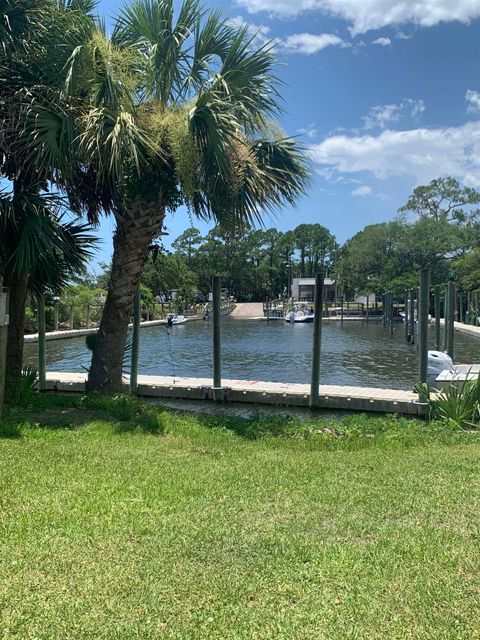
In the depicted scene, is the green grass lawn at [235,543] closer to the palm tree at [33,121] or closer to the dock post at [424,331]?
the palm tree at [33,121]

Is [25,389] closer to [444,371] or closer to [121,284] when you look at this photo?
[121,284]

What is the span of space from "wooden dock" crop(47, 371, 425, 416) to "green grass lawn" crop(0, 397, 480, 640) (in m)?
3.94

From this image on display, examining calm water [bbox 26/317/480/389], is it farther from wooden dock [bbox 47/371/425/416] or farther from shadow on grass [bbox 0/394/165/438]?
shadow on grass [bbox 0/394/165/438]

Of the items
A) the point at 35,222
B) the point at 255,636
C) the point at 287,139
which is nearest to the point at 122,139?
the point at 35,222

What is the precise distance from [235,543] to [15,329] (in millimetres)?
6144

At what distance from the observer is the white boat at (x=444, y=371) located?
37.5 feet

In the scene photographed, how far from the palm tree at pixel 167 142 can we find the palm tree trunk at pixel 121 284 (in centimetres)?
2

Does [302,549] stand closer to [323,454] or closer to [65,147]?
[323,454]

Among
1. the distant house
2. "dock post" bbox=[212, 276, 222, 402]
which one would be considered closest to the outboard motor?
"dock post" bbox=[212, 276, 222, 402]

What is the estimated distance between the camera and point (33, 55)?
742cm

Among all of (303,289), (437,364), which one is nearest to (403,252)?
(303,289)

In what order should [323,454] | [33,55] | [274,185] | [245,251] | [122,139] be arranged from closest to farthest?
1. [323,454]
2. [122,139]
3. [33,55]
4. [274,185]
5. [245,251]

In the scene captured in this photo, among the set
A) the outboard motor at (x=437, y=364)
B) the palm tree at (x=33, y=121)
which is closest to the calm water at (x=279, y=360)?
the outboard motor at (x=437, y=364)

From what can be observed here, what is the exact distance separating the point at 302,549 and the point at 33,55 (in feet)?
23.5
